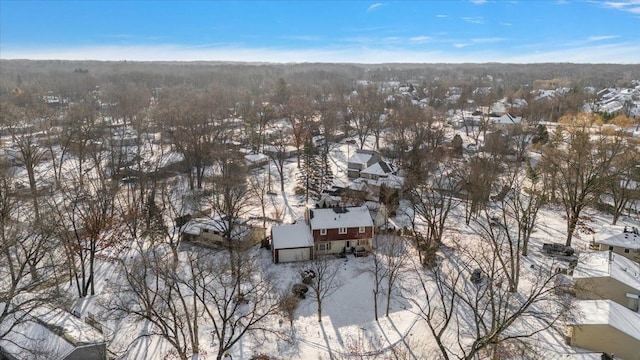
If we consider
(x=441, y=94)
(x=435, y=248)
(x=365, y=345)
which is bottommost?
(x=365, y=345)

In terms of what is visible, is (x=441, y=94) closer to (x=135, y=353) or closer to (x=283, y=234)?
A: (x=283, y=234)

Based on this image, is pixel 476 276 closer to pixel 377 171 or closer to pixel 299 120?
pixel 377 171

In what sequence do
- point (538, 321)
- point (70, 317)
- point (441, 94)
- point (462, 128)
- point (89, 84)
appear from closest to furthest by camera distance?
point (70, 317) < point (538, 321) < point (462, 128) < point (441, 94) < point (89, 84)

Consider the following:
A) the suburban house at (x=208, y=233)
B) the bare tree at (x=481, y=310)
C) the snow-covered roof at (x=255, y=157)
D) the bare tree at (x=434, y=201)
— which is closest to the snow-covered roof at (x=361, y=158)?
the bare tree at (x=434, y=201)

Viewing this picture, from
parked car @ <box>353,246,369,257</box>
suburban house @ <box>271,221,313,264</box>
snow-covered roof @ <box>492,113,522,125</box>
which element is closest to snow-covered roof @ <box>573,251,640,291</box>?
parked car @ <box>353,246,369,257</box>

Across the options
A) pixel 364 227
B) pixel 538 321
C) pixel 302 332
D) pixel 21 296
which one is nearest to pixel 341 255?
pixel 364 227

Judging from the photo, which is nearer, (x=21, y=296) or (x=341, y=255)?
(x=21, y=296)
